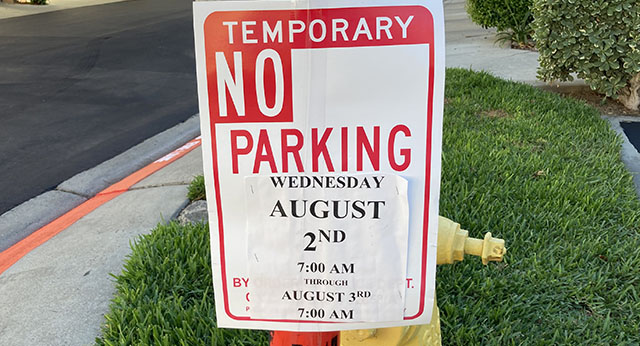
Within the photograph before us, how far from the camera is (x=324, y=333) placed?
135 cm

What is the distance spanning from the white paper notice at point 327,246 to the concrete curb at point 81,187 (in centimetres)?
263

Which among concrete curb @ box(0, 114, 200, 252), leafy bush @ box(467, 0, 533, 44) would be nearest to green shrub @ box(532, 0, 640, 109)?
leafy bush @ box(467, 0, 533, 44)

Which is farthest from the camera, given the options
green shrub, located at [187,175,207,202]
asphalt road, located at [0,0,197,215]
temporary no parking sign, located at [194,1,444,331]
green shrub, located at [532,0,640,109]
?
green shrub, located at [532,0,640,109]

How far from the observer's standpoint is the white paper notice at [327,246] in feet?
3.69

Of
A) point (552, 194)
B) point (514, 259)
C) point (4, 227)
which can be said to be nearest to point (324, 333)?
point (514, 259)

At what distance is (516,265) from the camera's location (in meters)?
2.72

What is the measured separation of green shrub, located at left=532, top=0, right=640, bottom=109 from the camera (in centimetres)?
488

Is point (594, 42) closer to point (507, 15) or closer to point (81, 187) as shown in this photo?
point (507, 15)

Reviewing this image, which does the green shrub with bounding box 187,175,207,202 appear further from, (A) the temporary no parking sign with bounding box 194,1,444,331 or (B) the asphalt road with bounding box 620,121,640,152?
(B) the asphalt road with bounding box 620,121,640,152

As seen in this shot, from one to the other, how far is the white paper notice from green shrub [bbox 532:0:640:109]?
455cm

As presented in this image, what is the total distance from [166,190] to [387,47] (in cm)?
289

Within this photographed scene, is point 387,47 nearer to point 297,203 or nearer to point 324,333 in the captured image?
point 297,203

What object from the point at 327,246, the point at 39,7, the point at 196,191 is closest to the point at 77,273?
the point at 196,191

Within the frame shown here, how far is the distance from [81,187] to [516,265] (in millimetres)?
2934
